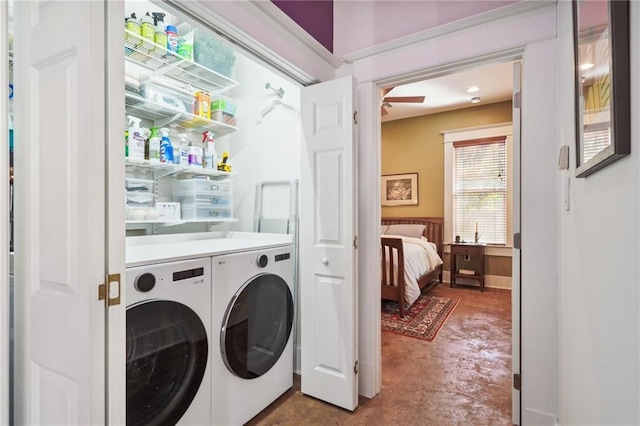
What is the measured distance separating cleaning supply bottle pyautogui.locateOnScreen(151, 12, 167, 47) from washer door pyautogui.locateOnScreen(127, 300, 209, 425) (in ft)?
5.12

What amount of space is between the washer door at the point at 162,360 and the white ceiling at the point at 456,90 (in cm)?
347

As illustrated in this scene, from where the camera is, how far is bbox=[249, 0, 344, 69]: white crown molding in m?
1.53

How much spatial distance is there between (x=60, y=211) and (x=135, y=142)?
3.99 ft

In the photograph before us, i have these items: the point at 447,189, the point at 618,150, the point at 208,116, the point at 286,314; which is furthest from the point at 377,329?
the point at 447,189

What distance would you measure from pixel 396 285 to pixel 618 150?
313 centimetres

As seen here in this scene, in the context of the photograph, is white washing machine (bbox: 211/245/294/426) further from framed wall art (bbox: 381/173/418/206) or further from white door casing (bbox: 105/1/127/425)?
framed wall art (bbox: 381/173/418/206)

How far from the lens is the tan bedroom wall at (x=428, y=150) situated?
16.3 feet

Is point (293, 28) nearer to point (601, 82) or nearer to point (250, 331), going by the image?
point (601, 82)

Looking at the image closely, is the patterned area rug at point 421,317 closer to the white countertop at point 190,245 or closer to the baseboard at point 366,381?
the baseboard at point 366,381

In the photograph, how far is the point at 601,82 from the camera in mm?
778

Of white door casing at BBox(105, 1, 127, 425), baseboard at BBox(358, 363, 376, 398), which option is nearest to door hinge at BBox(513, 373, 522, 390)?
baseboard at BBox(358, 363, 376, 398)

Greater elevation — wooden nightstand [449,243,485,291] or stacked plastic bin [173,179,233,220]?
stacked plastic bin [173,179,233,220]

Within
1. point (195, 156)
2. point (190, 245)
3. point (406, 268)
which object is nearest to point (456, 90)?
point (406, 268)

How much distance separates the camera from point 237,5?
1411 mm
